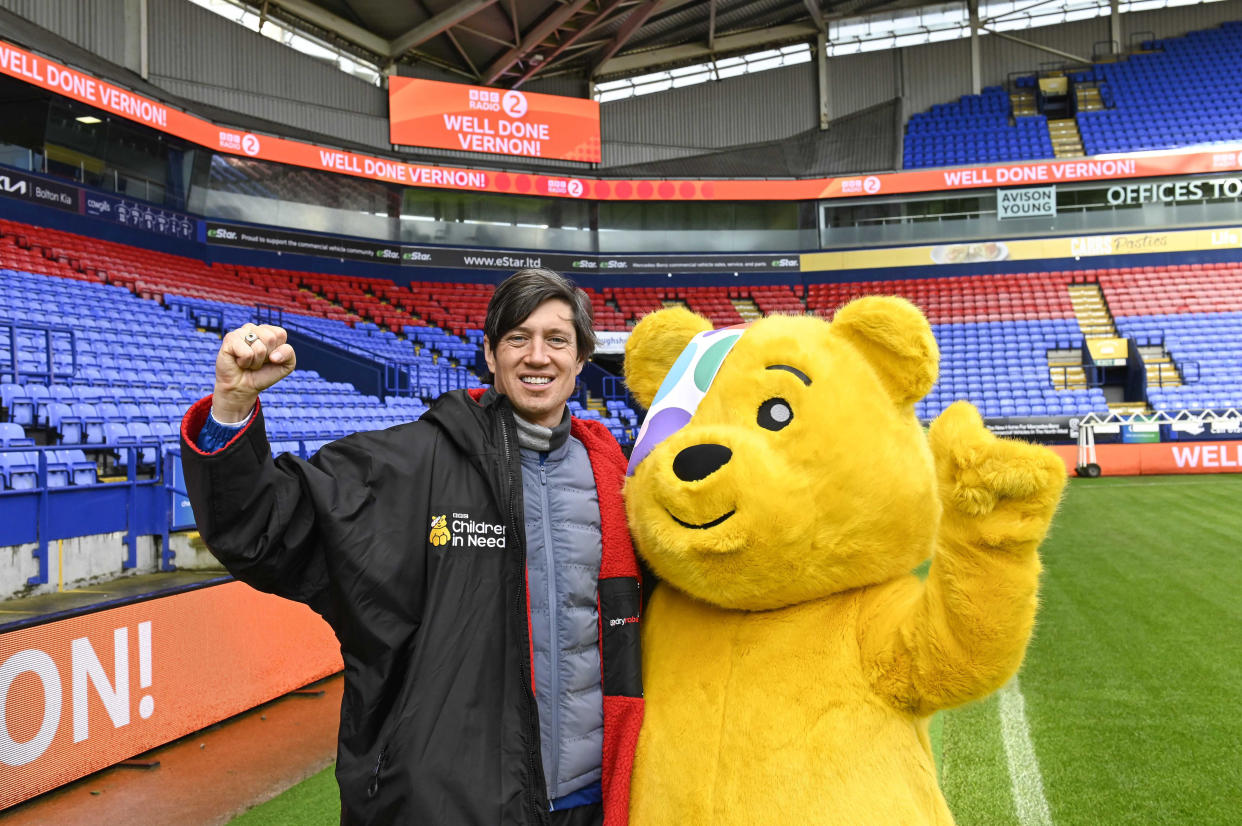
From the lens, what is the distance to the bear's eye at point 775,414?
159 cm

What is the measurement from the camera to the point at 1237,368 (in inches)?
732

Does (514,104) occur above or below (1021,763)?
above

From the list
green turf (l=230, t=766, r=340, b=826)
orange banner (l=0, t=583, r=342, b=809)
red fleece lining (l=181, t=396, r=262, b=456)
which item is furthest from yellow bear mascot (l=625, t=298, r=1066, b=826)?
orange banner (l=0, t=583, r=342, b=809)

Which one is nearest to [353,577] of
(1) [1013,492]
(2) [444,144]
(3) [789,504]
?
(3) [789,504]

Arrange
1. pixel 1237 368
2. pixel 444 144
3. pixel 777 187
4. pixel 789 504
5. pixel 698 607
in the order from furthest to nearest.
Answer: pixel 777 187
pixel 444 144
pixel 1237 368
pixel 698 607
pixel 789 504

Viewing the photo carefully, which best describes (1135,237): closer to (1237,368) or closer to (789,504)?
(1237,368)

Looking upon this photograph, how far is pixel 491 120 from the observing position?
22.6m

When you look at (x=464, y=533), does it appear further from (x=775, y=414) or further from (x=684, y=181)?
(x=684, y=181)

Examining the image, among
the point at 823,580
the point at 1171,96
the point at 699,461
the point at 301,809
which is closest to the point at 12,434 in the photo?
the point at 301,809

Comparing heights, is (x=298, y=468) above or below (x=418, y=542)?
above

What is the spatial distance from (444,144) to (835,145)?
38.9ft

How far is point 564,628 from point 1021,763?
3002 mm

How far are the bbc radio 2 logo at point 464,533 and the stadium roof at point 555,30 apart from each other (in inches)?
799

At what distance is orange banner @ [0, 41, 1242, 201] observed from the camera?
19.3 m
